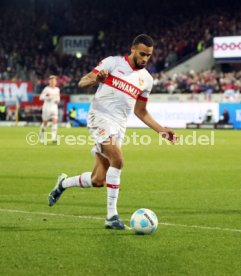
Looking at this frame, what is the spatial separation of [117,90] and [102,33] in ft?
183

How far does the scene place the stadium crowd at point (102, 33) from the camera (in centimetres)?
5744

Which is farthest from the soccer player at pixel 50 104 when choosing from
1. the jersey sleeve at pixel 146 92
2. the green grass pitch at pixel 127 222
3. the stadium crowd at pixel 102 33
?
the jersey sleeve at pixel 146 92

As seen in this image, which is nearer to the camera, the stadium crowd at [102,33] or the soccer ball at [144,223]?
the soccer ball at [144,223]

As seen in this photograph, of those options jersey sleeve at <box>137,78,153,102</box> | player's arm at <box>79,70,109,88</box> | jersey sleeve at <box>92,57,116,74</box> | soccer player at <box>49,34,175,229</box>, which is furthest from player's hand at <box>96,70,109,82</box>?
jersey sleeve at <box>137,78,153,102</box>

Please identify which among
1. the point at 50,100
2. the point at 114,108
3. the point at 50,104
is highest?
the point at 114,108

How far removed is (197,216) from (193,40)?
1905 inches

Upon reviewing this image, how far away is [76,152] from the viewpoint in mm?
26844

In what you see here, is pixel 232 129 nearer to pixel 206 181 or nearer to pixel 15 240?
pixel 206 181

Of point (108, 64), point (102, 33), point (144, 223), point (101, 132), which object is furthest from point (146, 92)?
point (102, 33)

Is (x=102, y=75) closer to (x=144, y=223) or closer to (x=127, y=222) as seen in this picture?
(x=144, y=223)

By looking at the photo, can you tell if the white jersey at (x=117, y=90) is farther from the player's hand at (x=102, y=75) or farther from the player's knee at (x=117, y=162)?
the player's hand at (x=102, y=75)

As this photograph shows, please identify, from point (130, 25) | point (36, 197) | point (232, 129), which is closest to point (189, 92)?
point (232, 129)

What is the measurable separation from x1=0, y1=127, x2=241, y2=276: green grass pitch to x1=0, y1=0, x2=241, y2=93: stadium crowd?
113ft

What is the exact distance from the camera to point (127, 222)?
10281mm
